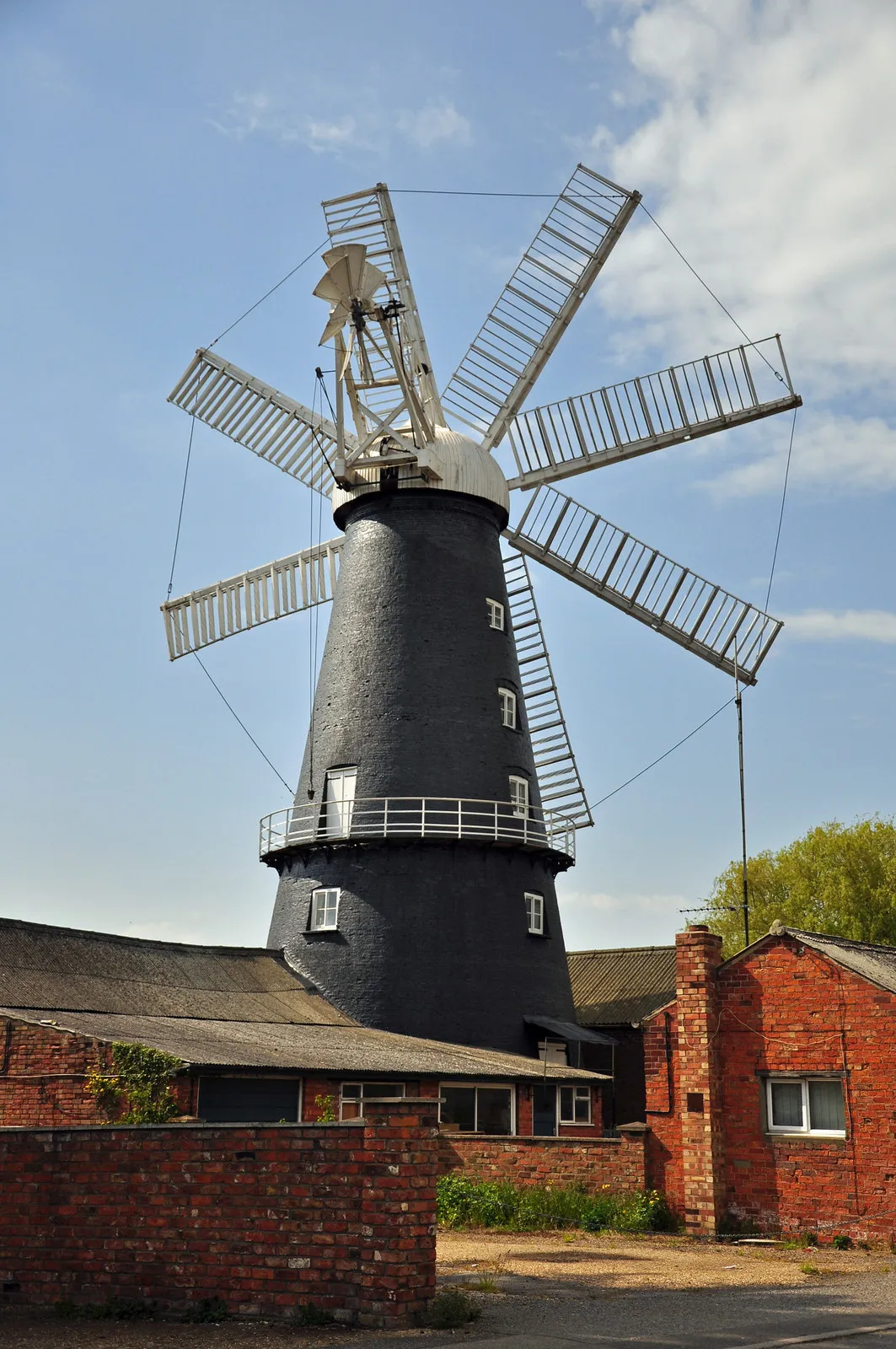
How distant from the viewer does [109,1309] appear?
1066 cm

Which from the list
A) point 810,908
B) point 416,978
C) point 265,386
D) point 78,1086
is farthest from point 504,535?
point 810,908

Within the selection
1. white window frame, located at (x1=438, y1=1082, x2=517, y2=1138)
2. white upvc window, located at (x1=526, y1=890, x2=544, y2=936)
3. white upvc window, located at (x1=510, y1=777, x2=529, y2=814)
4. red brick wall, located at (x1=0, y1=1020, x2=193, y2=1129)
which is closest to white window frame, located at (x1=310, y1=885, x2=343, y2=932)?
white upvc window, located at (x1=526, y1=890, x2=544, y2=936)

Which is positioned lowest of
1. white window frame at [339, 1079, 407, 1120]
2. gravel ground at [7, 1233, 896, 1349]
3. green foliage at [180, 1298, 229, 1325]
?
gravel ground at [7, 1233, 896, 1349]

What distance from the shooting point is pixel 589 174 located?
29.6m

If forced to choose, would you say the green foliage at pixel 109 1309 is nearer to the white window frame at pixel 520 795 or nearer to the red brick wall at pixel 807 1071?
the red brick wall at pixel 807 1071

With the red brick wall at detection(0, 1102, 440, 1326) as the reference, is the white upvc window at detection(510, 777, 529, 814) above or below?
above

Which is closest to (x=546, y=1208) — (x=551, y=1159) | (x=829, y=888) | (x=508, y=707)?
(x=551, y=1159)

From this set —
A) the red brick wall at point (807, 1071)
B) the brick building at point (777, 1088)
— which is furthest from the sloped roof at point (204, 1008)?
the red brick wall at point (807, 1071)

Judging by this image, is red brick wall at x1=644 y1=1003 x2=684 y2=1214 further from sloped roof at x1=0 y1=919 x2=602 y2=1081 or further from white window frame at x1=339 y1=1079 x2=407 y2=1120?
white window frame at x1=339 y1=1079 x2=407 y2=1120

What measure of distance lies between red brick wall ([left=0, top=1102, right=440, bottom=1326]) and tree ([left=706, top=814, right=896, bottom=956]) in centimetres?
3150

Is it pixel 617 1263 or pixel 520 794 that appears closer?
pixel 617 1263

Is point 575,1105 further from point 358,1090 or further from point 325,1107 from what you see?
point 325,1107

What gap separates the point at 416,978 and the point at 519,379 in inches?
511

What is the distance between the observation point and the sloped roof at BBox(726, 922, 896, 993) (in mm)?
16406
